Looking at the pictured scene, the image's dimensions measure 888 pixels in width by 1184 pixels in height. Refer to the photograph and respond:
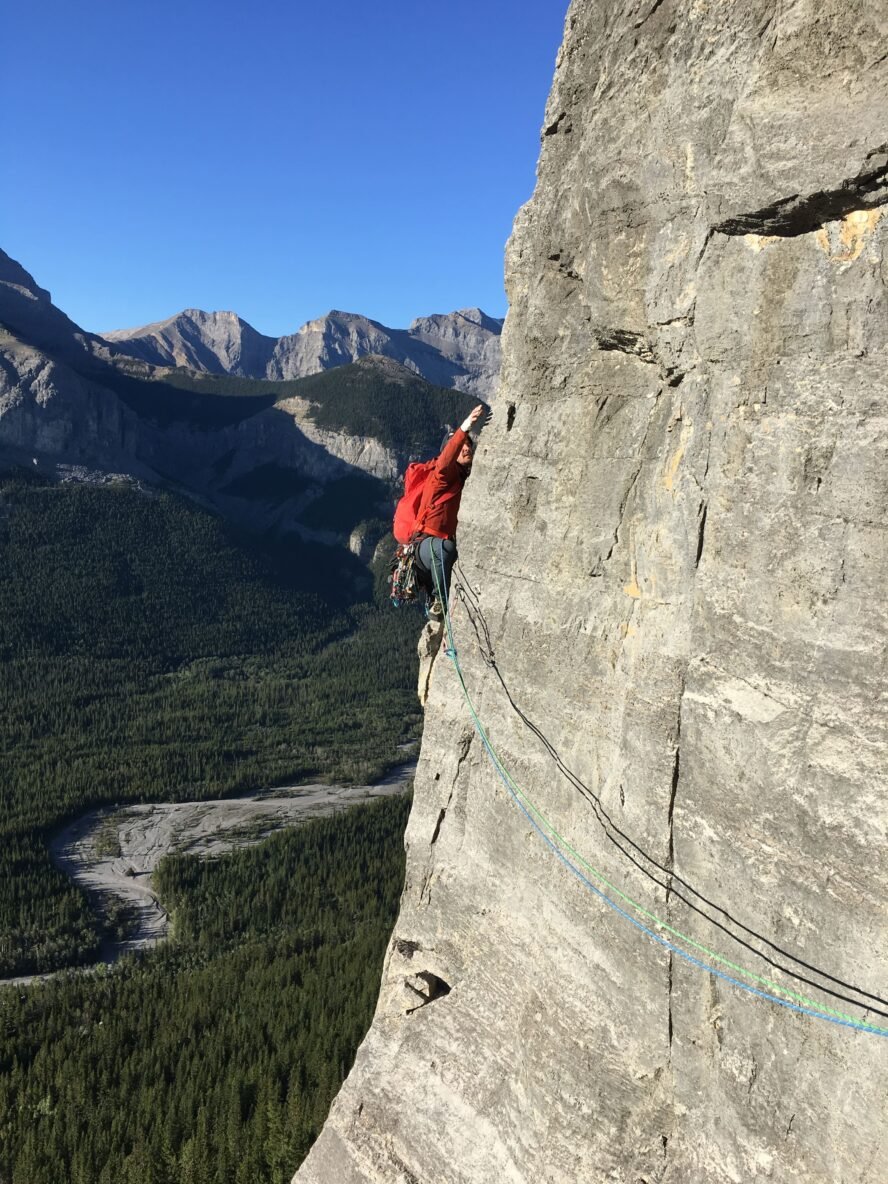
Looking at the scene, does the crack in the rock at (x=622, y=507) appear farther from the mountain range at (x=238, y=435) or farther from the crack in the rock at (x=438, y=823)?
the mountain range at (x=238, y=435)

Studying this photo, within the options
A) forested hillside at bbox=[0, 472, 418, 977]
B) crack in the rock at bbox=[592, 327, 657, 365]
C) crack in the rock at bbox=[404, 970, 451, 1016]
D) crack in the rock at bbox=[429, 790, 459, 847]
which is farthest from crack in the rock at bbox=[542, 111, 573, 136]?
forested hillside at bbox=[0, 472, 418, 977]

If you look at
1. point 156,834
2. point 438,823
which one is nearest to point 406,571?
point 438,823

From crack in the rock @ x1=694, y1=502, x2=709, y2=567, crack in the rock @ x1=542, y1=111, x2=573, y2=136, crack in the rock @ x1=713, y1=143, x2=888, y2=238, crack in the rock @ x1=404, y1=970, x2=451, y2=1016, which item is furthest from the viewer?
crack in the rock @ x1=404, y1=970, x2=451, y2=1016

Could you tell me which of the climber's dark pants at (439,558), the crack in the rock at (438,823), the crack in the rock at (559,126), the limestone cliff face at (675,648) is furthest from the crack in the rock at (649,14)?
the crack in the rock at (438,823)

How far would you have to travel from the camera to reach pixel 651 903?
8008 mm

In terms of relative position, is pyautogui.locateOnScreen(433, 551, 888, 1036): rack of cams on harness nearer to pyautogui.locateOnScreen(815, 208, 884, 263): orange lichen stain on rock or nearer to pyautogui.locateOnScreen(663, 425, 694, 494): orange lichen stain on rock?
pyautogui.locateOnScreen(663, 425, 694, 494): orange lichen stain on rock

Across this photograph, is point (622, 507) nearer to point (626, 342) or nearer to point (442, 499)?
point (626, 342)

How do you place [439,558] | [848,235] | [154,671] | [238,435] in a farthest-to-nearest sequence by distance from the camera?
[238,435], [154,671], [439,558], [848,235]

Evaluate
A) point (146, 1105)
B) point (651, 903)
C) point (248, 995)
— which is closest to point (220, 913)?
point (248, 995)

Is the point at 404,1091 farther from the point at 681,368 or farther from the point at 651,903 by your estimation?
the point at 681,368

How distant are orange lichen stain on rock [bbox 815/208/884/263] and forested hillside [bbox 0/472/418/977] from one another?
52.7 metres

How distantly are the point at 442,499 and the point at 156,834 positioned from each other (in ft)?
205

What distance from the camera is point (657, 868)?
26.0ft

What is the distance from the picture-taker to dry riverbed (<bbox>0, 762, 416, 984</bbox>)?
57.3 metres
